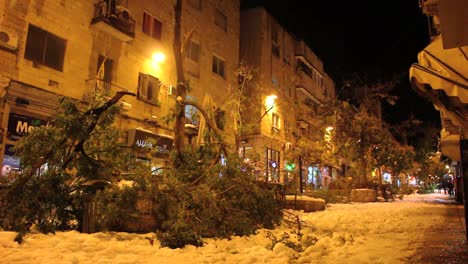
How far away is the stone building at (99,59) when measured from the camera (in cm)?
1396

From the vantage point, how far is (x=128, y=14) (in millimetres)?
18078

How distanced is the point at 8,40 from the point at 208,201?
10.9 metres

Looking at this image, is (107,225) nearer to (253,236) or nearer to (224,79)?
(253,236)

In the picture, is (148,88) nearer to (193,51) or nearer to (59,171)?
(193,51)

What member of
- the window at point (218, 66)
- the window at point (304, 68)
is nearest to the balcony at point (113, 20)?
the window at point (218, 66)

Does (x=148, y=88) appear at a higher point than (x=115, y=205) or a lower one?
higher

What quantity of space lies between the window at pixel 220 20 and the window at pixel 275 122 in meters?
8.56

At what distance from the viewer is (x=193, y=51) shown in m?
23.7

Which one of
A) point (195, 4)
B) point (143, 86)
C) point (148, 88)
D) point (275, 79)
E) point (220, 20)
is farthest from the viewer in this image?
point (275, 79)

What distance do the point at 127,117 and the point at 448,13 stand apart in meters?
16.3

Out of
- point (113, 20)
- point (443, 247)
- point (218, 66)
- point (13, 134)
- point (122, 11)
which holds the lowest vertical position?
point (443, 247)

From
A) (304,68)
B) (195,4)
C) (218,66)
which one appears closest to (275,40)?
(304,68)

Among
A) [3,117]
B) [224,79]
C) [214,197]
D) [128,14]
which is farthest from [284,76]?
[214,197]

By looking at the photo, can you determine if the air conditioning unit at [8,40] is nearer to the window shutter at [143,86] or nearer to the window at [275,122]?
the window shutter at [143,86]
